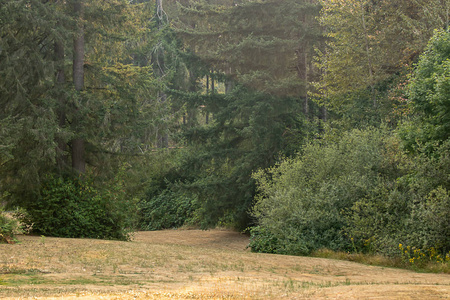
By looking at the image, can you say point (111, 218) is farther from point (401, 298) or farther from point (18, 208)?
point (401, 298)

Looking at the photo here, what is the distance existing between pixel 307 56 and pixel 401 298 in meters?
21.9

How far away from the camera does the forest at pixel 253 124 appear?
14469mm

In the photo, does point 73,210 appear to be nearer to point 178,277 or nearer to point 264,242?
point 264,242

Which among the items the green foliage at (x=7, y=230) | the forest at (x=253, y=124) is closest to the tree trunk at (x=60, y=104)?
the forest at (x=253, y=124)

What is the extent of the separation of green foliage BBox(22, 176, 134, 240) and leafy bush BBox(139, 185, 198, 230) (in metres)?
12.6

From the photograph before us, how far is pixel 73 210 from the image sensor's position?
680 inches

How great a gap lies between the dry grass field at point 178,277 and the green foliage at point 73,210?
270 cm

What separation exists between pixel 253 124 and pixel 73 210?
9.69m

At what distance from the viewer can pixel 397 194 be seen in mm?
14328

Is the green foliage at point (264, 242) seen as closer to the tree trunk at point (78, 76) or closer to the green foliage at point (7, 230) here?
the tree trunk at point (78, 76)

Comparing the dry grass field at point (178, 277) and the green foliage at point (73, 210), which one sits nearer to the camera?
the dry grass field at point (178, 277)

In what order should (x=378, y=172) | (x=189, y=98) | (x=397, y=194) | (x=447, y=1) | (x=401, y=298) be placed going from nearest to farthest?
1. (x=401, y=298)
2. (x=397, y=194)
3. (x=378, y=172)
4. (x=447, y=1)
5. (x=189, y=98)

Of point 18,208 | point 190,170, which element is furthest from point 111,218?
point 190,170

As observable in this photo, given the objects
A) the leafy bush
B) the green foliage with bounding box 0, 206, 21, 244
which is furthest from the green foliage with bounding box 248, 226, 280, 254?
the leafy bush
